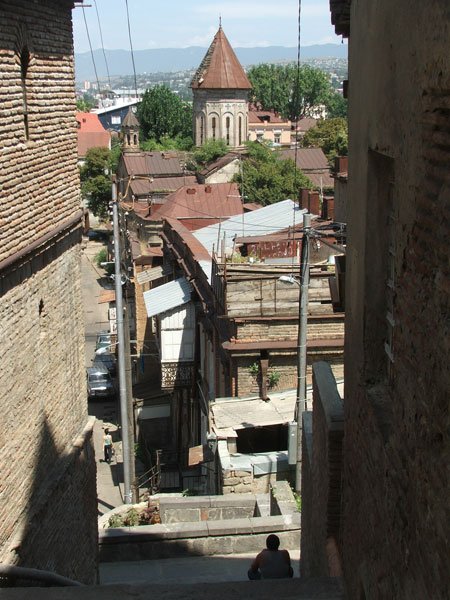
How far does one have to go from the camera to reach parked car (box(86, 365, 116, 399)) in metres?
32.7

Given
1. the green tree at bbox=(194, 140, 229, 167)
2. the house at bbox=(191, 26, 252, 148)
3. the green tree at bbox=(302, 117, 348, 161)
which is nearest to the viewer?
the green tree at bbox=(194, 140, 229, 167)

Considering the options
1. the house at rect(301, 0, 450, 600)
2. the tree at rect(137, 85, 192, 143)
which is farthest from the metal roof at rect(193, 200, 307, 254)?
the tree at rect(137, 85, 192, 143)

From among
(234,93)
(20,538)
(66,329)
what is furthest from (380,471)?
(234,93)

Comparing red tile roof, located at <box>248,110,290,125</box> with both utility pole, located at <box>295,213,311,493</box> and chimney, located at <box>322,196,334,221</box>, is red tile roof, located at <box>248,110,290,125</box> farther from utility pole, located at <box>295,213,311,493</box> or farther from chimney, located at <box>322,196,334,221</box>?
utility pole, located at <box>295,213,311,493</box>

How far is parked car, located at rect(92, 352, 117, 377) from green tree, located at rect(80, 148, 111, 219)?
31.9 metres

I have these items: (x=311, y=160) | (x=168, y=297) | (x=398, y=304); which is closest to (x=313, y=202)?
(x=168, y=297)

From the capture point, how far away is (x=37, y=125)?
10398 millimetres

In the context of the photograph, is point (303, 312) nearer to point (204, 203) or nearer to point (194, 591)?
point (194, 591)

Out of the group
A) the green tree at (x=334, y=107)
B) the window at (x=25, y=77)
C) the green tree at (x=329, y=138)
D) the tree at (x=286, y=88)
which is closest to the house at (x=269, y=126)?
the tree at (x=286, y=88)

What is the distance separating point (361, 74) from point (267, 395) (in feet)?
41.8

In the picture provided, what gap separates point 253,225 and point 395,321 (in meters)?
21.2

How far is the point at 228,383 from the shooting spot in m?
19.3

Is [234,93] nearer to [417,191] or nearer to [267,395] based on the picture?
[267,395]

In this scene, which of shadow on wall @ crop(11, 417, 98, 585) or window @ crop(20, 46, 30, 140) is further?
shadow on wall @ crop(11, 417, 98, 585)
